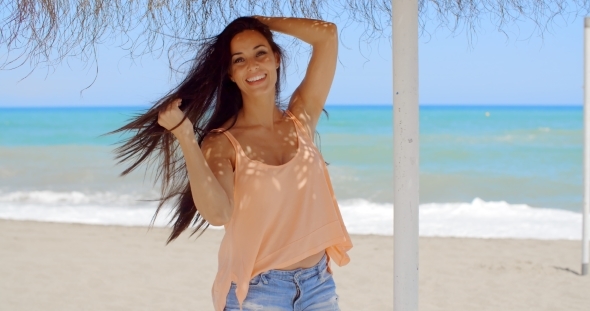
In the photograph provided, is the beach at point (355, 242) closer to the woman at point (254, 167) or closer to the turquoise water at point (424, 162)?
the turquoise water at point (424, 162)

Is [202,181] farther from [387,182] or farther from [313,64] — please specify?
[387,182]

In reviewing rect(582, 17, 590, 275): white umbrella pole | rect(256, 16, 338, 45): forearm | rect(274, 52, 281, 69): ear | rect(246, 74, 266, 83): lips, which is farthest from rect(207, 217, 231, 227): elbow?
rect(582, 17, 590, 275): white umbrella pole

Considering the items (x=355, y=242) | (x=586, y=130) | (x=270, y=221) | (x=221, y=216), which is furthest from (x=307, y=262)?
(x=355, y=242)

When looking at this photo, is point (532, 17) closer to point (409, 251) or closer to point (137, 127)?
point (409, 251)

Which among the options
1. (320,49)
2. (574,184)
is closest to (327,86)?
(320,49)

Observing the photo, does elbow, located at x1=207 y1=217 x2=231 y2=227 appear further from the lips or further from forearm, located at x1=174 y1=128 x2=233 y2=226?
the lips

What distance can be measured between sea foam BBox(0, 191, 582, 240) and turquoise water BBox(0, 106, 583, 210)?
2.65 feet

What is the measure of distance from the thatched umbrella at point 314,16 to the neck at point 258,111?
289mm

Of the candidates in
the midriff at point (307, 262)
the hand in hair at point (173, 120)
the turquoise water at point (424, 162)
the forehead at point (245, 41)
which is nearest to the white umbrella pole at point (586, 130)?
the forehead at point (245, 41)

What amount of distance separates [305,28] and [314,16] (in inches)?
8.0

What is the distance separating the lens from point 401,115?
5.80 ft

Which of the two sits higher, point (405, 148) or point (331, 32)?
point (331, 32)

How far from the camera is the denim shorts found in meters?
2.00

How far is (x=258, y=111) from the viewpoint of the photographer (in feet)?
7.38
